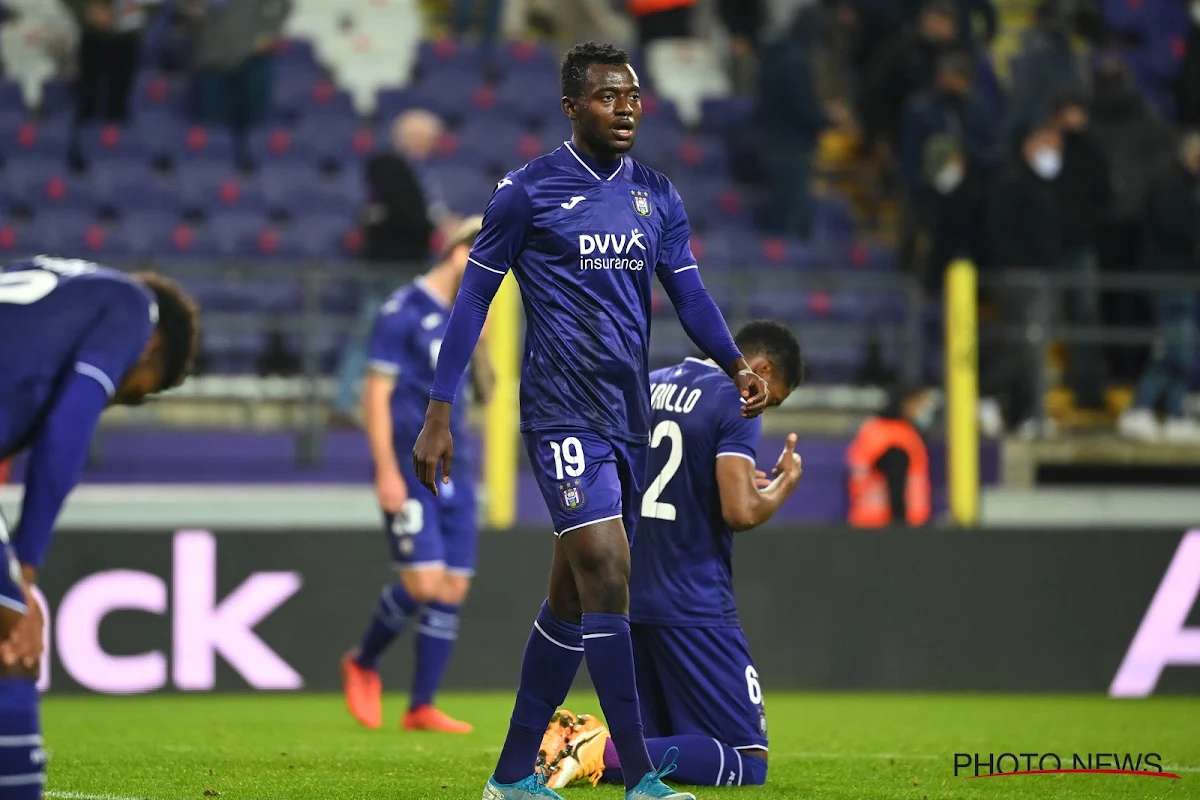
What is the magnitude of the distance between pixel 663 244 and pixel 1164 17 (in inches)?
586

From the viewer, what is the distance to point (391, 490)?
8008mm

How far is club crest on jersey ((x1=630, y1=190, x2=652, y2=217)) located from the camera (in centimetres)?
523

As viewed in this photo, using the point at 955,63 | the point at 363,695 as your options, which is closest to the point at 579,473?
the point at 363,695

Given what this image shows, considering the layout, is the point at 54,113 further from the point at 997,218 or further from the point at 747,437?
the point at 747,437

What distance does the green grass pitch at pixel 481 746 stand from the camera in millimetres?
5789

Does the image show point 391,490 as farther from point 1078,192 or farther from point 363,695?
point 1078,192

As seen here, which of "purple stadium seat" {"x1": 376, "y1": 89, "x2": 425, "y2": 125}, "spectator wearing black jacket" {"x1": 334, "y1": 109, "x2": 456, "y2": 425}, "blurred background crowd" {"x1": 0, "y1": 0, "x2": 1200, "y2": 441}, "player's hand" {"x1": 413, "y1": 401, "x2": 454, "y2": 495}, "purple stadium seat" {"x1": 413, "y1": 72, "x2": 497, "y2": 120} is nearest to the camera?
"player's hand" {"x1": 413, "y1": 401, "x2": 454, "y2": 495}

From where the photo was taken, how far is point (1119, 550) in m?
10.6

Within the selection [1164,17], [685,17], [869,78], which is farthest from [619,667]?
[1164,17]

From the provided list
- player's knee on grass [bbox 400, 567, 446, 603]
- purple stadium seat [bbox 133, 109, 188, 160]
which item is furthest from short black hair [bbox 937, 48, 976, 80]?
player's knee on grass [bbox 400, 567, 446, 603]

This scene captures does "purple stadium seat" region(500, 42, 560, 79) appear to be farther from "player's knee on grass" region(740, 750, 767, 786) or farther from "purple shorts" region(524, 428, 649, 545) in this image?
"purple shorts" region(524, 428, 649, 545)

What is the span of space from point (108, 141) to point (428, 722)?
28.8 ft

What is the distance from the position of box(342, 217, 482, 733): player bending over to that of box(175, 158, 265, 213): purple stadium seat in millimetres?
7032

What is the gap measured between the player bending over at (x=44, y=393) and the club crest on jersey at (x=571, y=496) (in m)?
1.39
